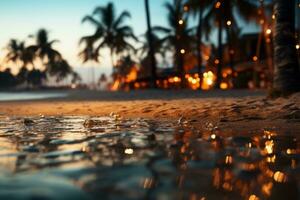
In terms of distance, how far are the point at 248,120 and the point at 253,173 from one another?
488cm

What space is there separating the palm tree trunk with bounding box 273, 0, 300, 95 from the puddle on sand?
530 centimetres

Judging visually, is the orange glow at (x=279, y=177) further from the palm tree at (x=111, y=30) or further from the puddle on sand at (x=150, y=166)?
the palm tree at (x=111, y=30)

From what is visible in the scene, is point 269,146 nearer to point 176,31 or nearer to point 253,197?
point 253,197

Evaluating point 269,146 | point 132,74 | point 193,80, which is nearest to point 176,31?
point 193,80

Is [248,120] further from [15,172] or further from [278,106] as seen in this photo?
[15,172]

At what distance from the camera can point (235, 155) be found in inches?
170

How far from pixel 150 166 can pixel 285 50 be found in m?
8.30

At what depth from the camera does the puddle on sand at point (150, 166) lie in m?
2.88

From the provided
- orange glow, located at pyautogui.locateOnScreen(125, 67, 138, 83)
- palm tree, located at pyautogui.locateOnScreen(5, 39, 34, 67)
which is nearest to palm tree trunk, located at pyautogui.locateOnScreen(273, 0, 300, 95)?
orange glow, located at pyautogui.locateOnScreen(125, 67, 138, 83)

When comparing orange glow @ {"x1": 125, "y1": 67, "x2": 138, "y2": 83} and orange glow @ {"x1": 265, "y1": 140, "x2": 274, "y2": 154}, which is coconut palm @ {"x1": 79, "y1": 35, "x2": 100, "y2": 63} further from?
orange glow @ {"x1": 265, "y1": 140, "x2": 274, "y2": 154}

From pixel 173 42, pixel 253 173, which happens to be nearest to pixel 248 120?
pixel 253 173

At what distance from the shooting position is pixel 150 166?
12.3 feet

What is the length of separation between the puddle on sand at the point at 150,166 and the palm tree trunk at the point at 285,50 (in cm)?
→ 530

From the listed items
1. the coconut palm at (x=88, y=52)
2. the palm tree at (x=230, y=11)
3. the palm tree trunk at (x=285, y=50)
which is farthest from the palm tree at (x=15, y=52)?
the palm tree trunk at (x=285, y=50)
